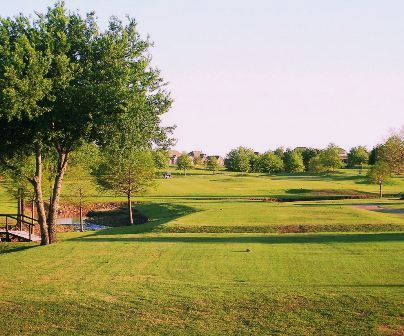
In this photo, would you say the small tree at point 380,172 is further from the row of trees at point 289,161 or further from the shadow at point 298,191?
the row of trees at point 289,161

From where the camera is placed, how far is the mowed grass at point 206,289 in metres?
11.2

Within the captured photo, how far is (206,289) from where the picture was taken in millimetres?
14461

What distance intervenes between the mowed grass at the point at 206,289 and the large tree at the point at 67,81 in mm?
5741

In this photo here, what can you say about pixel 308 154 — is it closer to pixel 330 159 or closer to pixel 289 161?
pixel 289 161

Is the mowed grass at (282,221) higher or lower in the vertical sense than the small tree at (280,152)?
lower

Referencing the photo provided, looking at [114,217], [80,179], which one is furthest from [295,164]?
[80,179]

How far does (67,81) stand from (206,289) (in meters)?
12.5

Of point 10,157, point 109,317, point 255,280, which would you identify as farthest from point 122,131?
point 109,317

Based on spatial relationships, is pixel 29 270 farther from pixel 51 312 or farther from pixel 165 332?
pixel 165 332

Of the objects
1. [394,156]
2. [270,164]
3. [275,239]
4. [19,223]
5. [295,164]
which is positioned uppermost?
[394,156]

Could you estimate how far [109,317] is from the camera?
39.1 ft

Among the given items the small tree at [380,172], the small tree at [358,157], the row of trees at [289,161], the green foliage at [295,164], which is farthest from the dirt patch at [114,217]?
the small tree at [358,157]

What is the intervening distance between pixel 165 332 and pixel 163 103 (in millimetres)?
17040

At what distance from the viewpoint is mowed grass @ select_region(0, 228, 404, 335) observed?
11.2 meters
